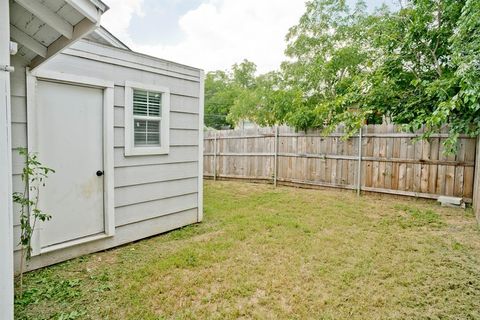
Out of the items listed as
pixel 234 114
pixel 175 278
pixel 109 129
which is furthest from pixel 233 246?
pixel 234 114

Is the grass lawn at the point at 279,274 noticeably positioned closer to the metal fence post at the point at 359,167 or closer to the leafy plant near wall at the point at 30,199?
the leafy plant near wall at the point at 30,199

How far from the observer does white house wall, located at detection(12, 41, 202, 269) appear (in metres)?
3.06

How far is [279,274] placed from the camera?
2.97 meters

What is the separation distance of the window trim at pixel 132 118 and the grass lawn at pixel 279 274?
1308mm

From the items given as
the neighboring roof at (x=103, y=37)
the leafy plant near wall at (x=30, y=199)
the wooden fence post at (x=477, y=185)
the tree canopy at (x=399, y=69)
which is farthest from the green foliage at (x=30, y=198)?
the wooden fence post at (x=477, y=185)

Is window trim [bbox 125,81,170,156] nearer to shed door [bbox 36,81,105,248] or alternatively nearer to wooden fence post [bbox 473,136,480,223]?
shed door [bbox 36,81,105,248]


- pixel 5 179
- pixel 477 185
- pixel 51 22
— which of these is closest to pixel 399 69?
pixel 477 185

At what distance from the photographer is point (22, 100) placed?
2.82 meters

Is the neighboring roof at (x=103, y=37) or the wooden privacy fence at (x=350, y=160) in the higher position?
the neighboring roof at (x=103, y=37)

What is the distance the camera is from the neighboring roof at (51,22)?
1900 millimetres

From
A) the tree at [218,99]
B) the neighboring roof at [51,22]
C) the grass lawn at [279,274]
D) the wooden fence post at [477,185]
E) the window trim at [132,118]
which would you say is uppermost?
the tree at [218,99]

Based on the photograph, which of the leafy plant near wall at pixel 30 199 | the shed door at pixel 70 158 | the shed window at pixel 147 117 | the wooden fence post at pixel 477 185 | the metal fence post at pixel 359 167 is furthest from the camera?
the metal fence post at pixel 359 167

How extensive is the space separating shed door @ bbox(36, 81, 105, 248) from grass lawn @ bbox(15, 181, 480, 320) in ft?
1.39

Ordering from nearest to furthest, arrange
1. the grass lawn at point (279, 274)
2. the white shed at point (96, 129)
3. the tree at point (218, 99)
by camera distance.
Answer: the grass lawn at point (279, 274)
the white shed at point (96, 129)
the tree at point (218, 99)
